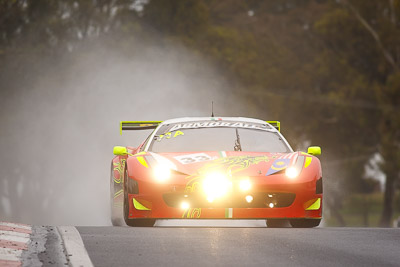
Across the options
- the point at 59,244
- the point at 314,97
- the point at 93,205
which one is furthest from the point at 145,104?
the point at 59,244

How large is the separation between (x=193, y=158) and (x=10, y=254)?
3.11m

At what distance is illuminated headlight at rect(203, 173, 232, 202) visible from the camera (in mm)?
9758

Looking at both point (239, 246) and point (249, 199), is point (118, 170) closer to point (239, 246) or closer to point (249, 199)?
point (249, 199)

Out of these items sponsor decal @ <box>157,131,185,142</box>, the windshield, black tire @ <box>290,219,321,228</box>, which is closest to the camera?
black tire @ <box>290,219,321,228</box>

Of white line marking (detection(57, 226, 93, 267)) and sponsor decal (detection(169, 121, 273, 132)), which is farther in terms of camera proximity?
sponsor decal (detection(169, 121, 273, 132))

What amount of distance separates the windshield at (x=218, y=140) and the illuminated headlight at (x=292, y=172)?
34.0 inches

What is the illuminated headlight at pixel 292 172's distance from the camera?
32.7ft

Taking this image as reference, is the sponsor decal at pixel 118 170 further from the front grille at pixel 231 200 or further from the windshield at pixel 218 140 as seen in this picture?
the front grille at pixel 231 200

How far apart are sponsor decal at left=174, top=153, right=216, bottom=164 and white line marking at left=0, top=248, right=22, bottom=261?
2757mm

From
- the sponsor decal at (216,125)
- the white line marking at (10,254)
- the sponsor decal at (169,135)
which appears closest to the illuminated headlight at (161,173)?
the sponsor decal at (169,135)

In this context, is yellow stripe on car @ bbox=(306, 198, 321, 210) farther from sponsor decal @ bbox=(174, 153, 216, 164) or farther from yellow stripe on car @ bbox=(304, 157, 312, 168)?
sponsor decal @ bbox=(174, 153, 216, 164)

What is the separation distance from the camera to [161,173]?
9.88m

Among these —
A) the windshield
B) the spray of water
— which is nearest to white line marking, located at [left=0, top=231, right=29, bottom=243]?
the windshield

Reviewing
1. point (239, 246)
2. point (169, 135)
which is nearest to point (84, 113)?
point (169, 135)
